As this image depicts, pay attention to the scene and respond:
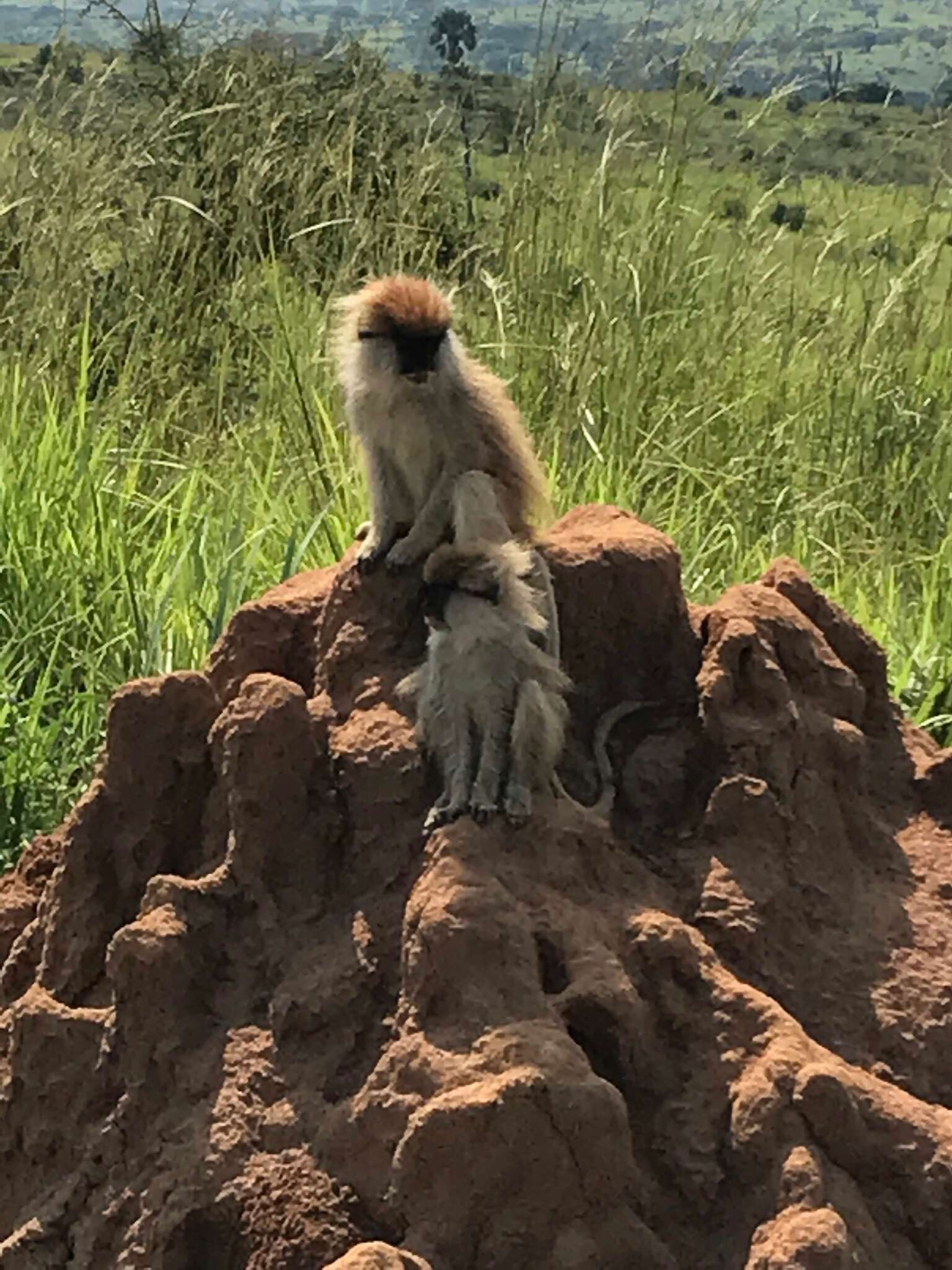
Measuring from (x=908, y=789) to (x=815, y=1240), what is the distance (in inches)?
46.0

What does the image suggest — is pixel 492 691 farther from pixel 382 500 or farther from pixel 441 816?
pixel 382 500

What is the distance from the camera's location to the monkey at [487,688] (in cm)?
276

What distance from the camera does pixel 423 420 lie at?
13.0ft

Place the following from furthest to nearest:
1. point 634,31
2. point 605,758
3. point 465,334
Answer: point 465,334 < point 634,31 < point 605,758

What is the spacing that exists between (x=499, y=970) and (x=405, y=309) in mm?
2007

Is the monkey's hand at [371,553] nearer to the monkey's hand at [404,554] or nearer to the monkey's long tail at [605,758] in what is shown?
the monkey's hand at [404,554]

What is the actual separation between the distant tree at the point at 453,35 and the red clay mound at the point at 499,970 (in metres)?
6.34

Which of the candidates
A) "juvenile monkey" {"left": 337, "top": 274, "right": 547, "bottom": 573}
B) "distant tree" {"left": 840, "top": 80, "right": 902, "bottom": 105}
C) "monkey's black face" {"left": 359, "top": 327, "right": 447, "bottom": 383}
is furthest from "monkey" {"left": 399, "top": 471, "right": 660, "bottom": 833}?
"distant tree" {"left": 840, "top": 80, "right": 902, "bottom": 105}

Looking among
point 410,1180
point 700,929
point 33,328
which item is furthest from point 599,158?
point 410,1180

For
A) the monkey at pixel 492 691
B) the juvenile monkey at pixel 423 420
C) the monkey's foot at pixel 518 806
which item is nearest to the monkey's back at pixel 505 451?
the juvenile monkey at pixel 423 420

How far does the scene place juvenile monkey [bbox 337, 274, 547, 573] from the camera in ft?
12.9

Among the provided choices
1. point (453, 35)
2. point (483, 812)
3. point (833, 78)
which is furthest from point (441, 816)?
point (453, 35)

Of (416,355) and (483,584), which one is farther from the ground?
(416,355)

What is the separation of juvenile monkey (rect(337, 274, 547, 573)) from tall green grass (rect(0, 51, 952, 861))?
708mm
